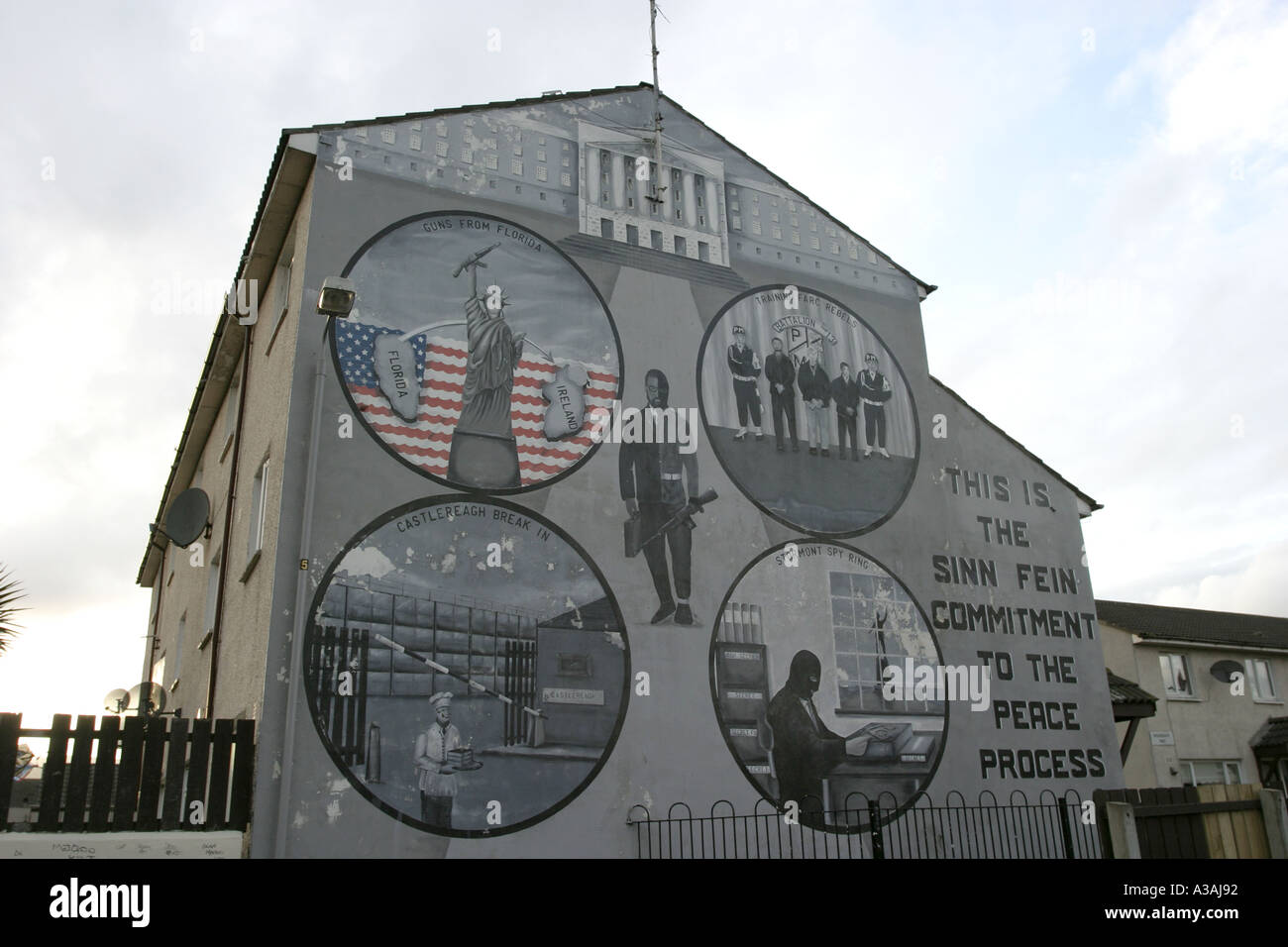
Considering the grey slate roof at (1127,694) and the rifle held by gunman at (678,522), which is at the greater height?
the rifle held by gunman at (678,522)

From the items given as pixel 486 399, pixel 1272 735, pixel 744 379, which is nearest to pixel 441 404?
pixel 486 399

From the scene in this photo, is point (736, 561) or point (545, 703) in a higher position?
point (736, 561)

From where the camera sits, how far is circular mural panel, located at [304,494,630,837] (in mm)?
11203

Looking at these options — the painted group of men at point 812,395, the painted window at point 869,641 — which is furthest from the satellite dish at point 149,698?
the painted window at point 869,641

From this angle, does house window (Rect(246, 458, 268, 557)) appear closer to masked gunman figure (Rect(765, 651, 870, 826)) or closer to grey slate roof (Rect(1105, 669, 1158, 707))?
masked gunman figure (Rect(765, 651, 870, 826))

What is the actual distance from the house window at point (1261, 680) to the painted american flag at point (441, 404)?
25.3 m

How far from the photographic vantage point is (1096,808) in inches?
601

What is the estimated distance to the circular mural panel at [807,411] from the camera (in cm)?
1510

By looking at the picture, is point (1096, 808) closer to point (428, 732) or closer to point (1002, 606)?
point (1002, 606)

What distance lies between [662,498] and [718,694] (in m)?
2.60

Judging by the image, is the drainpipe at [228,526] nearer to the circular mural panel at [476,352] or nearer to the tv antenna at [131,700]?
the tv antenna at [131,700]

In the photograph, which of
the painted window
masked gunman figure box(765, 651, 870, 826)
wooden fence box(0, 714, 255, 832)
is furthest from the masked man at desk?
wooden fence box(0, 714, 255, 832)
